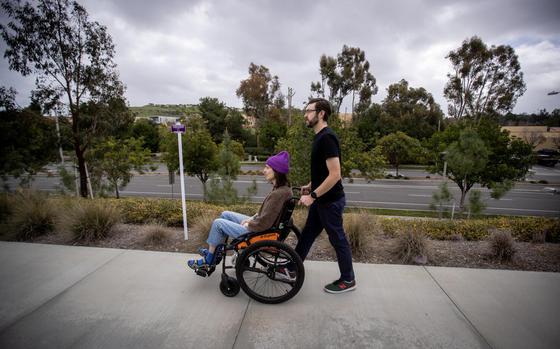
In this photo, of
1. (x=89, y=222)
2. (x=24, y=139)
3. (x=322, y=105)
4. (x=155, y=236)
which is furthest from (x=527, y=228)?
(x=24, y=139)

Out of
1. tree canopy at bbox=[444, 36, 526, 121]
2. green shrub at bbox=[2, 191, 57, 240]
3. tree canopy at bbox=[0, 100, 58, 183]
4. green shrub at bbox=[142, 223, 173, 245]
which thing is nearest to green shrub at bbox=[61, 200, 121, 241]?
green shrub at bbox=[2, 191, 57, 240]

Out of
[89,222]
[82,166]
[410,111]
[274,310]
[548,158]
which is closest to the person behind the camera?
[274,310]

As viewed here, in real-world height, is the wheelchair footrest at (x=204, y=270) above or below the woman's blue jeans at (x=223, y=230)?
below

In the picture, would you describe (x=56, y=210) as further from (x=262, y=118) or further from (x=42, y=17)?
(x=262, y=118)

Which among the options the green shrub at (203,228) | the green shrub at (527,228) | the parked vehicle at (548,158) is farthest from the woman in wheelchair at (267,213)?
the parked vehicle at (548,158)

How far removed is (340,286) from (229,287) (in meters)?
1.01

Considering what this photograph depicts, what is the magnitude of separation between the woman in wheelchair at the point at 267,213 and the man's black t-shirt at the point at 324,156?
0.25 m

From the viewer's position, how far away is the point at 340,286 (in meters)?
2.55

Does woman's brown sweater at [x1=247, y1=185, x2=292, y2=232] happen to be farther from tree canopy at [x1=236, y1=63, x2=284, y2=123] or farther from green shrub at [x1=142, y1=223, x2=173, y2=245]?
tree canopy at [x1=236, y1=63, x2=284, y2=123]

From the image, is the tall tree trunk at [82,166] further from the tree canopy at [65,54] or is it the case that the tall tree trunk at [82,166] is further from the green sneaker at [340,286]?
the green sneaker at [340,286]

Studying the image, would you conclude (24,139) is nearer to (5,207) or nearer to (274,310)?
(5,207)

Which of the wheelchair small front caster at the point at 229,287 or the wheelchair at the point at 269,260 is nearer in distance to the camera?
the wheelchair at the point at 269,260

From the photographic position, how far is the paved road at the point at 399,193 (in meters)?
14.8

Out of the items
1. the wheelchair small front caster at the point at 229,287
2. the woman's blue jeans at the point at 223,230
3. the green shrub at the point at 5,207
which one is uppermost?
the woman's blue jeans at the point at 223,230
